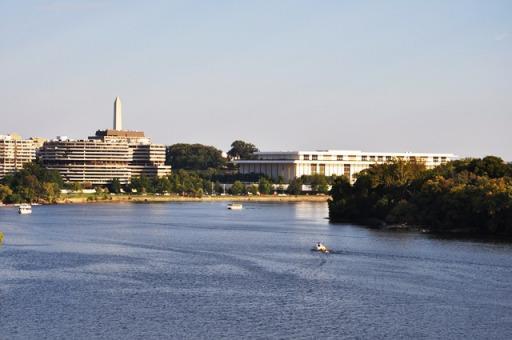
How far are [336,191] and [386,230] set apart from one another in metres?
18.2

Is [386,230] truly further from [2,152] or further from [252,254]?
[2,152]

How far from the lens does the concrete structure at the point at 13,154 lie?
18812 centimetres

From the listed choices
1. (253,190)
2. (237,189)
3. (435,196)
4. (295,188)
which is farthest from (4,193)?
(435,196)

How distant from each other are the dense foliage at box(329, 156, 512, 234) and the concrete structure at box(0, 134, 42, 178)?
347 ft

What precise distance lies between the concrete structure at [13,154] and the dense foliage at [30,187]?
32052 mm

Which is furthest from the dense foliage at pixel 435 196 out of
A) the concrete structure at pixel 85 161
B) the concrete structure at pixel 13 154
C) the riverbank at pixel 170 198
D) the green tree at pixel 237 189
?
the concrete structure at pixel 13 154

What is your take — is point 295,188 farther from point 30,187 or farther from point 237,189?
point 30,187

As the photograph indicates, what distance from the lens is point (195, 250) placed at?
6181cm

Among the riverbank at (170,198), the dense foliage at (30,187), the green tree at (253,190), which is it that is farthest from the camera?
the green tree at (253,190)

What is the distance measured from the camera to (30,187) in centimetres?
14250

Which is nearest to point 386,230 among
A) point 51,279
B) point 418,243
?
point 418,243

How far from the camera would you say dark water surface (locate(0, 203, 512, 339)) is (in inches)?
1417

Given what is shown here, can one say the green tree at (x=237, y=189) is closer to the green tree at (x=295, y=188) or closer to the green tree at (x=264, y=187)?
the green tree at (x=264, y=187)

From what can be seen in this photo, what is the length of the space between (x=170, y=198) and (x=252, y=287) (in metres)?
118
